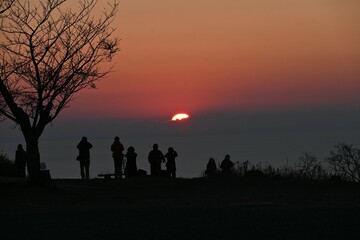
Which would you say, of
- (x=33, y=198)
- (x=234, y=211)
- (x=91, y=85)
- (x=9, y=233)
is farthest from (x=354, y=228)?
(x=91, y=85)

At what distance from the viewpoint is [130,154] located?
3048 centimetres

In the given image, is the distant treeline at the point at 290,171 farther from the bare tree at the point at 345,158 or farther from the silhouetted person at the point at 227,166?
the bare tree at the point at 345,158

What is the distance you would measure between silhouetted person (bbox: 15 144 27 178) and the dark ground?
482 centimetres

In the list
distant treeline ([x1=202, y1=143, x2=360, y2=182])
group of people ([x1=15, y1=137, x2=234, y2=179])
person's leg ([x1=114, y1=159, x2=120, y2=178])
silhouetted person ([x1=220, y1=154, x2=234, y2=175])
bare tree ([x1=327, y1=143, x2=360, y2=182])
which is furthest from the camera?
bare tree ([x1=327, y1=143, x2=360, y2=182])

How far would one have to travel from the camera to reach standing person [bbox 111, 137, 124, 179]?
98.0ft

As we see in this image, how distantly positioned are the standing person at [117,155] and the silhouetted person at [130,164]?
292 millimetres

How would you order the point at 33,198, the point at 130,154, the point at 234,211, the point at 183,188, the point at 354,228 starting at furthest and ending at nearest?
the point at 130,154
the point at 183,188
the point at 33,198
the point at 234,211
the point at 354,228

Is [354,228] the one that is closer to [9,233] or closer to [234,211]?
[234,211]

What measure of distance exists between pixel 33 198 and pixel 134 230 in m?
7.74

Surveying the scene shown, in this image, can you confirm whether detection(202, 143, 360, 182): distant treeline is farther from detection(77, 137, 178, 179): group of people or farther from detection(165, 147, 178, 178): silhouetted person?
detection(77, 137, 178, 179): group of people

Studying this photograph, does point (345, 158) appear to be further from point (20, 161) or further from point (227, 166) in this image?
point (20, 161)

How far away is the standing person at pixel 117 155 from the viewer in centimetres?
2986

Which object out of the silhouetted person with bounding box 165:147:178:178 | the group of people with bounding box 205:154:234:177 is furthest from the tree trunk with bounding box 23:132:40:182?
the silhouetted person with bounding box 165:147:178:178

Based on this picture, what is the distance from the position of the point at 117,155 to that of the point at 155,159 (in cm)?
160
